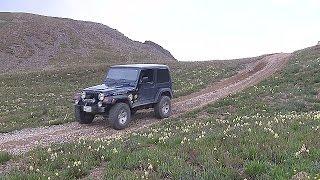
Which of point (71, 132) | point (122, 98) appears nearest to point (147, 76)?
point (122, 98)

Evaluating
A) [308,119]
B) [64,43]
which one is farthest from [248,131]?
[64,43]

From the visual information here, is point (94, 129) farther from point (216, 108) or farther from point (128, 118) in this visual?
point (216, 108)

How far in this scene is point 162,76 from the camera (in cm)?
2277

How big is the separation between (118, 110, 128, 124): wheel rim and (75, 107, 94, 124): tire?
215cm

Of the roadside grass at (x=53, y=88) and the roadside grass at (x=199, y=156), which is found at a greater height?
the roadside grass at (x=199, y=156)

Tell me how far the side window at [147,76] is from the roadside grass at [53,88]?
4.24 meters

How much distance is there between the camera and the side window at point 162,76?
22.5m

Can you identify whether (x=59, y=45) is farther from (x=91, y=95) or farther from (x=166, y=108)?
(x=91, y=95)

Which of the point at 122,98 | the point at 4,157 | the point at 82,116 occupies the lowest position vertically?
the point at 82,116

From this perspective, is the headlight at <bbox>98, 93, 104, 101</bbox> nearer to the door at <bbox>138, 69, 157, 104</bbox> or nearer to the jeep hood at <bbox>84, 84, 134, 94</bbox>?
the jeep hood at <bbox>84, 84, 134, 94</bbox>

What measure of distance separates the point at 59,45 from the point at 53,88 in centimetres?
4399

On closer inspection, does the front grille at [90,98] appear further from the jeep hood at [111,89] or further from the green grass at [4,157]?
the green grass at [4,157]

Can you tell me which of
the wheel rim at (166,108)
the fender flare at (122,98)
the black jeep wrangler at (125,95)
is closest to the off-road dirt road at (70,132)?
the black jeep wrangler at (125,95)

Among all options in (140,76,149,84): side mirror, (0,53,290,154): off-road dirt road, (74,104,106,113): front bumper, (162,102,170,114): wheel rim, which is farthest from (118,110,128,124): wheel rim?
(162,102,170,114): wheel rim
